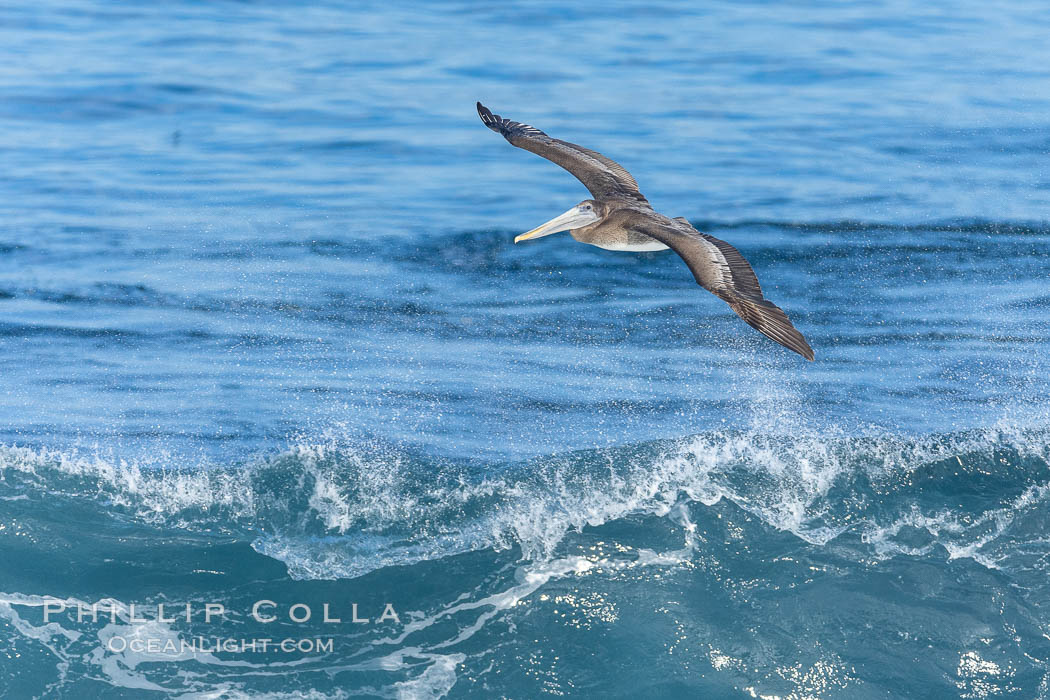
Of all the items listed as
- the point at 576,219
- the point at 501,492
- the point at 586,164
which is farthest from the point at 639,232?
the point at 501,492

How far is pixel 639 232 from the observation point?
39.9ft

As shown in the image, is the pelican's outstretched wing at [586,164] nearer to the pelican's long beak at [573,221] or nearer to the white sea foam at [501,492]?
the pelican's long beak at [573,221]

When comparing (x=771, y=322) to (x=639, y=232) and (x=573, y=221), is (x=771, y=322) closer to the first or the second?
(x=639, y=232)

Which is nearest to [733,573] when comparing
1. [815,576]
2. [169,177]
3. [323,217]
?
[815,576]

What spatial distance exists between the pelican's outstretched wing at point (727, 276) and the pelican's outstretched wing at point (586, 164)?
1.35 metres

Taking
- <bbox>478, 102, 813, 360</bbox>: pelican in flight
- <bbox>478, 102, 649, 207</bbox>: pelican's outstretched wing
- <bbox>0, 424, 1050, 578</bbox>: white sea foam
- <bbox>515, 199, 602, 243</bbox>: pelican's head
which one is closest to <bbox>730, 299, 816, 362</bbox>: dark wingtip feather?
<bbox>478, 102, 813, 360</bbox>: pelican in flight

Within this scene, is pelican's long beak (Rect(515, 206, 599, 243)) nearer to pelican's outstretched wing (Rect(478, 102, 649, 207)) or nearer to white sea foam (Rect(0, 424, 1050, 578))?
pelican's outstretched wing (Rect(478, 102, 649, 207))

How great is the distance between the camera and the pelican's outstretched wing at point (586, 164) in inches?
521

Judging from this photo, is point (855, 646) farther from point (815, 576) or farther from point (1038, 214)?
point (1038, 214)

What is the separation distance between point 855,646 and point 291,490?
6481 millimetres

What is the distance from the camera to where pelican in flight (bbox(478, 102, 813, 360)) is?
983cm

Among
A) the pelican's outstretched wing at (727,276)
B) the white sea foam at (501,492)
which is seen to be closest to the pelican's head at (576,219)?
the pelican's outstretched wing at (727,276)

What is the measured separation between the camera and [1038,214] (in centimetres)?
2027

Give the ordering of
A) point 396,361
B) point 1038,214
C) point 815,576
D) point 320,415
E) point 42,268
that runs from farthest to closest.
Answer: point 1038,214, point 42,268, point 396,361, point 320,415, point 815,576
